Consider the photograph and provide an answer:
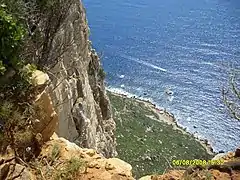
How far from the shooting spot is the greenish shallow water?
43.8 m

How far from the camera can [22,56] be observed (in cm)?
1002

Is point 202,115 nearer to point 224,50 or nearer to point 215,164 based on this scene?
point 224,50

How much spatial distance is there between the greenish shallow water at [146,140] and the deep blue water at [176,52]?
3.61 m

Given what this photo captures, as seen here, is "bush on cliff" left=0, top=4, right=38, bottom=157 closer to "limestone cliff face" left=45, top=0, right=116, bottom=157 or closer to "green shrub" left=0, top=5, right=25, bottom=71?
"green shrub" left=0, top=5, right=25, bottom=71

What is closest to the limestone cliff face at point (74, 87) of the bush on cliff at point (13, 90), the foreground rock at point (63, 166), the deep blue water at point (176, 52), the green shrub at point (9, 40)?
the foreground rock at point (63, 166)

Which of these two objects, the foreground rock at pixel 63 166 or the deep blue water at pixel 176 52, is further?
the deep blue water at pixel 176 52

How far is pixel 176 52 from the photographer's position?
271ft

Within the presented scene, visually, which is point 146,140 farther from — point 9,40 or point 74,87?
point 9,40

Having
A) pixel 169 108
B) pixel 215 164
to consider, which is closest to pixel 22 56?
pixel 215 164

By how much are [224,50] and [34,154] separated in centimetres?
7282

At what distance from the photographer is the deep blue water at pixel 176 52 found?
216ft

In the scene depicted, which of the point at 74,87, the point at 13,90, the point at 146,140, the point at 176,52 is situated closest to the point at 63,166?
the point at 13,90

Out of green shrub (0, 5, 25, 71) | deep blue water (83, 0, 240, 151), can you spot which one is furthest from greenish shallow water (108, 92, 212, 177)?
green shrub (0, 5, 25, 71)

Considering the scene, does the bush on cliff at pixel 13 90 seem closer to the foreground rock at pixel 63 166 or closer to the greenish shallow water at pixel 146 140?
the foreground rock at pixel 63 166
